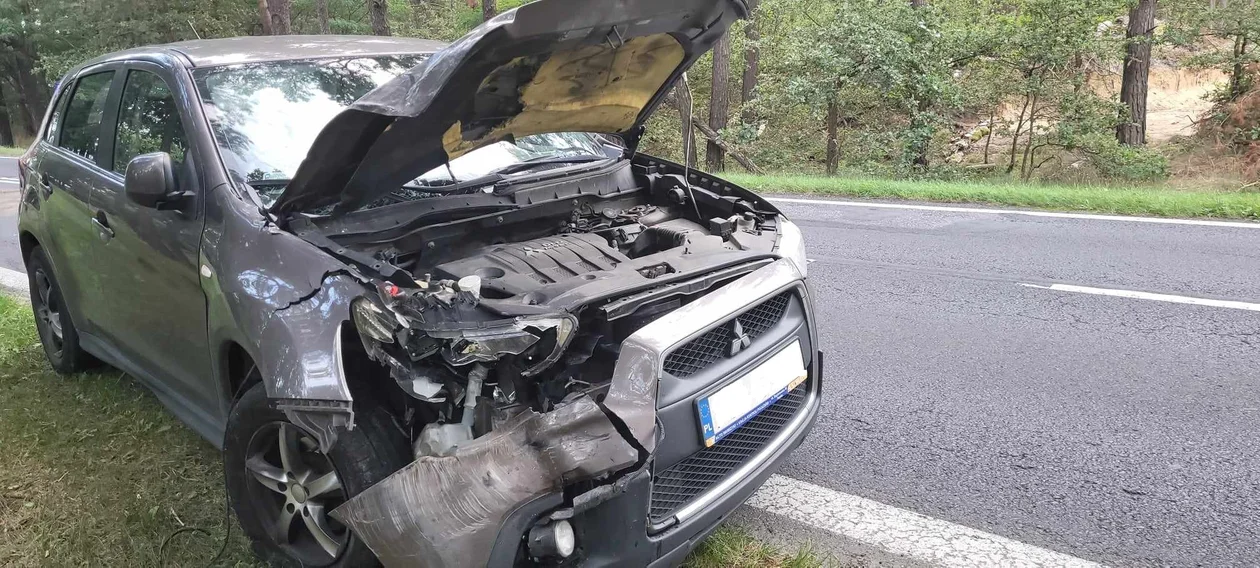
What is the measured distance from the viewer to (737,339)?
102 inches

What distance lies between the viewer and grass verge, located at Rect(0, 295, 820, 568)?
2.91m

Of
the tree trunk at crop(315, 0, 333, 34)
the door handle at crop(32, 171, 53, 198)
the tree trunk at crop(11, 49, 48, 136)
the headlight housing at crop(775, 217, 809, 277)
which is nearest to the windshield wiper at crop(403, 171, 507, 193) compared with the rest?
the headlight housing at crop(775, 217, 809, 277)

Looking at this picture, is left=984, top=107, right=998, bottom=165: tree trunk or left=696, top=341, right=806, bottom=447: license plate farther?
left=984, top=107, right=998, bottom=165: tree trunk

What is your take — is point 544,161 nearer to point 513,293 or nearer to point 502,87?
point 502,87

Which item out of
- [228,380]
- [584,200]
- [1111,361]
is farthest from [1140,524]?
[228,380]

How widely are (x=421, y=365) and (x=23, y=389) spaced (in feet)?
11.5

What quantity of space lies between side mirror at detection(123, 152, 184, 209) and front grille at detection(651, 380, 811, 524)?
198 cm

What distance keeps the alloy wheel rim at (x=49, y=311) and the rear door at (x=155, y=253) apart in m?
1.00

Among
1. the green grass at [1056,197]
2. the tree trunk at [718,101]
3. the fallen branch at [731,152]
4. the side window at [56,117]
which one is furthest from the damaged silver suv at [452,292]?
the tree trunk at [718,101]

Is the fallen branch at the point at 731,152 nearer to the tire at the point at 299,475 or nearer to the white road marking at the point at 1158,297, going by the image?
the white road marking at the point at 1158,297

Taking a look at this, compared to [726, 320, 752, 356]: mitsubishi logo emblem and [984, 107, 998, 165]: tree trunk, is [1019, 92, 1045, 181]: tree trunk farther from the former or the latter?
[726, 320, 752, 356]: mitsubishi logo emblem

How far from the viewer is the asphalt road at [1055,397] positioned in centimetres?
302

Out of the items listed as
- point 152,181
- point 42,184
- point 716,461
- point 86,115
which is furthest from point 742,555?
point 42,184

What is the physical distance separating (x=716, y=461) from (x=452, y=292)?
0.93m
